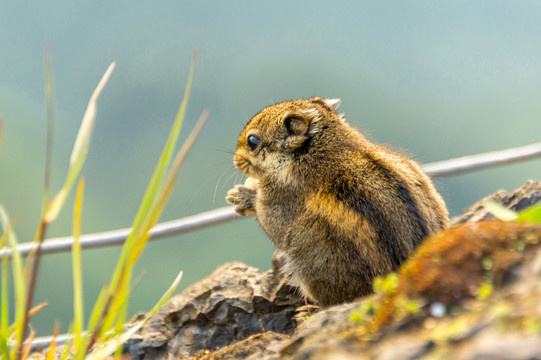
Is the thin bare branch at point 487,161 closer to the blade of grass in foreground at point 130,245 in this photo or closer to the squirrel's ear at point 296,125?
the squirrel's ear at point 296,125

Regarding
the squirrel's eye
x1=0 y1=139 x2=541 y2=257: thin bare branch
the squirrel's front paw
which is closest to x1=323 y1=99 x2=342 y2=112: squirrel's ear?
the squirrel's eye

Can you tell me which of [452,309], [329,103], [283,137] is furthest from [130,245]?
[329,103]

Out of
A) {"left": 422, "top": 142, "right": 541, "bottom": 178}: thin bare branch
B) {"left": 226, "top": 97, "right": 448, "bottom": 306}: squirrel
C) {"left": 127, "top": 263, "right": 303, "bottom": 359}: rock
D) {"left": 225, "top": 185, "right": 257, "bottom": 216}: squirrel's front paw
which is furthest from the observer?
{"left": 422, "top": 142, "right": 541, "bottom": 178}: thin bare branch

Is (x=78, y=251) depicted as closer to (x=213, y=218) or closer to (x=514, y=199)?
(x=514, y=199)

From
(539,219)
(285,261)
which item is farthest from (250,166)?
(539,219)

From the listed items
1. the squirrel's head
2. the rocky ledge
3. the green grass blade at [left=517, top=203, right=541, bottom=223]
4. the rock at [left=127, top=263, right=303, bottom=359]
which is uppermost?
the squirrel's head

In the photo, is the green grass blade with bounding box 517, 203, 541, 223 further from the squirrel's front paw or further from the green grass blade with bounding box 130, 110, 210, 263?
the squirrel's front paw

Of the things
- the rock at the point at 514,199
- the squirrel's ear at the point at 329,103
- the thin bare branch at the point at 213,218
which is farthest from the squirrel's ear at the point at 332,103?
the thin bare branch at the point at 213,218

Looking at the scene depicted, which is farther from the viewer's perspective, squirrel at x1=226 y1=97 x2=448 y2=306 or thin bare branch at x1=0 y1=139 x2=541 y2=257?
thin bare branch at x1=0 y1=139 x2=541 y2=257

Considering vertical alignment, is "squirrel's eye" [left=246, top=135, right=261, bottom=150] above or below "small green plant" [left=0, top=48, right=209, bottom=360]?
above
